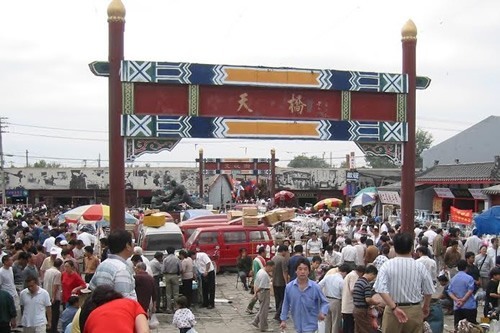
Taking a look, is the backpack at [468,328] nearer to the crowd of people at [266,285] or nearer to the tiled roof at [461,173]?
the crowd of people at [266,285]

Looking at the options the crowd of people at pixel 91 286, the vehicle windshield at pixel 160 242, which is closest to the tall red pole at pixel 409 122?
the crowd of people at pixel 91 286

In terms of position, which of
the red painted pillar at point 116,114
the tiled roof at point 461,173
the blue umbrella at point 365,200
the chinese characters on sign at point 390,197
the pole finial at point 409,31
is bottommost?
the blue umbrella at point 365,200

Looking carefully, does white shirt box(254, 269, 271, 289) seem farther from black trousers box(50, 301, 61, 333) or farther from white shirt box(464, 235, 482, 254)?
white shirt box(464, 235, 482, 254)

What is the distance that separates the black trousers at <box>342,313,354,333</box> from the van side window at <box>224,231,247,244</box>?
34.5 ft

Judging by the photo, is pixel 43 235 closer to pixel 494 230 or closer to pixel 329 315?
pixel 329 315

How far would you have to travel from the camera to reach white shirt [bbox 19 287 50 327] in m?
10.6

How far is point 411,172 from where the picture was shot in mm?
14031

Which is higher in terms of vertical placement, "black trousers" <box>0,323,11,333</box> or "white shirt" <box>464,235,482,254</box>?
"white shirt" <box>464,235,482,254</box>

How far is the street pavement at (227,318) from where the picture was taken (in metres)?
13.6

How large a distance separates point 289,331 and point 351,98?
16.3 ft

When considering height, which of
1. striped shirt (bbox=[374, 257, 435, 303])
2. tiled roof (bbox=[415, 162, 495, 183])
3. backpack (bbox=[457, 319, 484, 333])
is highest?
tiled roof (bbox=[415, 162, 495, 183])

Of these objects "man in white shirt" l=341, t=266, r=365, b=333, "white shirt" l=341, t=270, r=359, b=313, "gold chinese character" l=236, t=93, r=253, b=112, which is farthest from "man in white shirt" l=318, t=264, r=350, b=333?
"gold chinese character" l=236, t=93, r=253, b=112

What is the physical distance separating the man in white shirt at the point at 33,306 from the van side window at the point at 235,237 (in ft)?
35.5

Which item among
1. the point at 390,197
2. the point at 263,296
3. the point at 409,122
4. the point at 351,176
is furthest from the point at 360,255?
the point at 351,176
